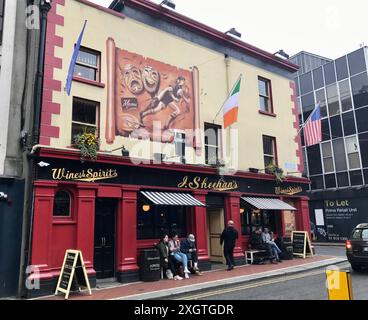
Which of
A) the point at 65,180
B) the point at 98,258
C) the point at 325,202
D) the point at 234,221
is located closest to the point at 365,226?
the point at 234,221

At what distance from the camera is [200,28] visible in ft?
54.1

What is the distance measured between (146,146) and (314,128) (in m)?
8.95

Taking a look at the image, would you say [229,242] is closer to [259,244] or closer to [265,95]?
[259,244]

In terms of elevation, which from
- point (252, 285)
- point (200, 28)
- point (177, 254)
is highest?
point (200, 28)

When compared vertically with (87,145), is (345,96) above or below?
above

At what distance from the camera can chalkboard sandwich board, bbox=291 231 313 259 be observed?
17.2 metres

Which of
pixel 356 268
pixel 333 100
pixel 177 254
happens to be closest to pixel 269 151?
pixel 356 268

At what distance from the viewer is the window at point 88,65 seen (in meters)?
12.7

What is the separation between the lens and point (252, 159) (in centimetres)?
1730

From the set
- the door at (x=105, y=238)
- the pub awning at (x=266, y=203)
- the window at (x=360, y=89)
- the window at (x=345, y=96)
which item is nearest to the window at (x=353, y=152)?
the window at (x=345, y=96)

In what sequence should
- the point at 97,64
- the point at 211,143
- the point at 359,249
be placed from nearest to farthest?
the point at 359,249 → the point at 97,64 → the point at 211,143

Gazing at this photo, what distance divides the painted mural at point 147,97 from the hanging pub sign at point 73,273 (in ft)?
14.1

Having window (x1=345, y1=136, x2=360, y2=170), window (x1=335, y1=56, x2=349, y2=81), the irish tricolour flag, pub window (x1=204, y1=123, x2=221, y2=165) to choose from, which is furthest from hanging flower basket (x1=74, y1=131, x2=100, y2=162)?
window (x1=335, y1=56, x2=349, y2=81)

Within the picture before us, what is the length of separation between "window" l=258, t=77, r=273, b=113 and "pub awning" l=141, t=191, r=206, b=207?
25.6 ft
